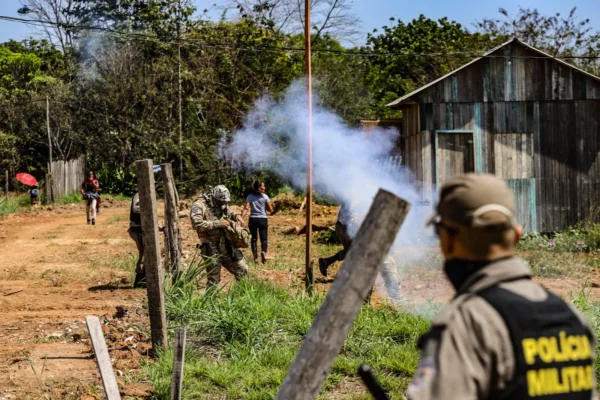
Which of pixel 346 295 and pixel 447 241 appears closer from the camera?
pixel 447 241

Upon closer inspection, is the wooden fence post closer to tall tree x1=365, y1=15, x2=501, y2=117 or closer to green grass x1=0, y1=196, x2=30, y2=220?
green grass x1=0, y1=196, x2=30, y2=220

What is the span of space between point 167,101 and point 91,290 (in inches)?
873

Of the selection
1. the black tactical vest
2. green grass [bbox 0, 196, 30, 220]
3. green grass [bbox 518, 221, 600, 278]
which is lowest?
green grass [bbox 518, 221, 600, 278]

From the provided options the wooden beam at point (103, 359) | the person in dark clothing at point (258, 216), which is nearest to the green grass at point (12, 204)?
the person in dark clothing at point (258, 216)

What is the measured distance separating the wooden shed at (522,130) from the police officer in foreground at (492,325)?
1613 centimetres

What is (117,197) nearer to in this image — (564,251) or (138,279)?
(564,251)

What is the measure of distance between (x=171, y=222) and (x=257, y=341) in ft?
10.3

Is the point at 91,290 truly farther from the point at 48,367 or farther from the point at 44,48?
the point at 44,48

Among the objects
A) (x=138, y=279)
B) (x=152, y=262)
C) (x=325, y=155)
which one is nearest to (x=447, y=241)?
(x=152, y=262)

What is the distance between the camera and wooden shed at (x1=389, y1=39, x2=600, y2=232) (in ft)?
60.7

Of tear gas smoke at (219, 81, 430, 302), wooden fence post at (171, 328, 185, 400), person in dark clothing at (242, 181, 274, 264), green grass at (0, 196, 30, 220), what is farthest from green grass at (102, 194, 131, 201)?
wooden fence post at (171, 328, 185, 400)

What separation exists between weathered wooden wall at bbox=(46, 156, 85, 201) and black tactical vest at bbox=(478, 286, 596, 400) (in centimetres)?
3153

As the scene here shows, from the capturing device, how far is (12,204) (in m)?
30.0

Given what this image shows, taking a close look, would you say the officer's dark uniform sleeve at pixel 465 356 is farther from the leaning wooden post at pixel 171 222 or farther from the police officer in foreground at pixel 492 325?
the leaning wooden post at pixel 171 222
